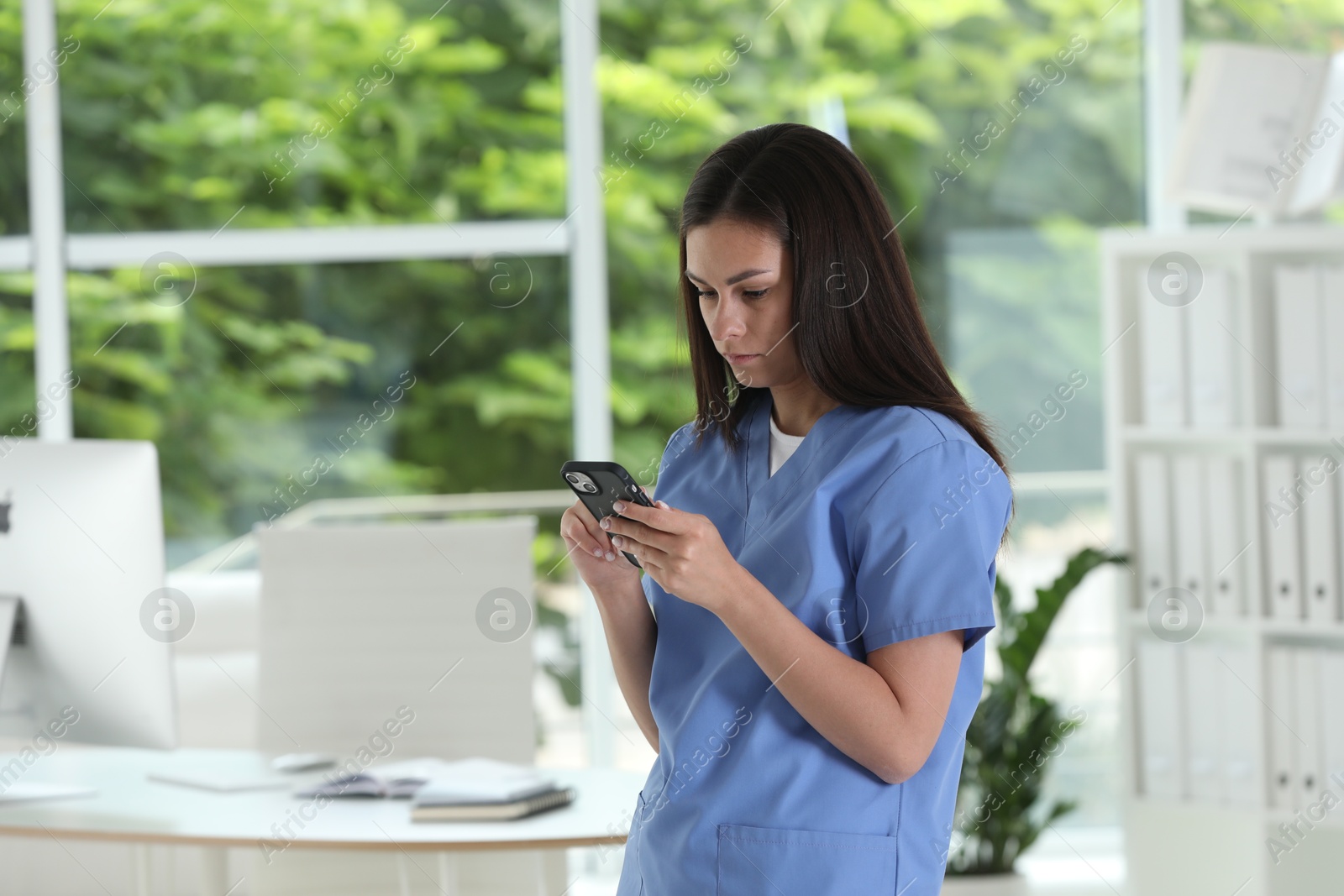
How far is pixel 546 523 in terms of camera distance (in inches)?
135

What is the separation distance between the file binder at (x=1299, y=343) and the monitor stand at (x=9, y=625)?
99.3 inches

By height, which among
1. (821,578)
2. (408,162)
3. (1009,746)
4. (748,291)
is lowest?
(1009,746)

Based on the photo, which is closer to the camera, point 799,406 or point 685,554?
point 685,554

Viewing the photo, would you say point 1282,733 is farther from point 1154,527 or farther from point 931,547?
point 931,547

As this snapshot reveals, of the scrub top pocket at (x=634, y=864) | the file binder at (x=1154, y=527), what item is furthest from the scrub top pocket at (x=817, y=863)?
the file binder at (x=1154, y=527)

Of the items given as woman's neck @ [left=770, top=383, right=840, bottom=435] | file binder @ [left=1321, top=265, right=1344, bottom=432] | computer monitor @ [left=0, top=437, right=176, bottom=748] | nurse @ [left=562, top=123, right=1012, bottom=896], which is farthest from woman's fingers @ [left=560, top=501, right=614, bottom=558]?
file binder @ [left=1321, top=265, right=1344, bottom=432]

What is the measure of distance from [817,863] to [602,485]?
391mm

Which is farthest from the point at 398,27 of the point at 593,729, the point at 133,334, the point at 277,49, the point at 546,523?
the point at 593,729

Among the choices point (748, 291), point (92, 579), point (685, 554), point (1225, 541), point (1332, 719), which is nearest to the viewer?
point (685, 554)

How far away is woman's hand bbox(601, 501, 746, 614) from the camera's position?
1.02m

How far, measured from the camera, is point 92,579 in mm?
1632

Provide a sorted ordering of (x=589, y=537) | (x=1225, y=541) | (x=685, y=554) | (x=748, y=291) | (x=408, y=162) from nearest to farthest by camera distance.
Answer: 1. (x=685, y=554)
2. (x=748, y=291)
3. (x=589, y=537)
4. (x=1225, y=541)
5. (x=408, y=162)

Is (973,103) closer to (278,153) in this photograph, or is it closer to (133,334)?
(278,153)

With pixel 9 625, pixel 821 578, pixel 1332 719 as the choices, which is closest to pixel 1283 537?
pixel 1332 719
